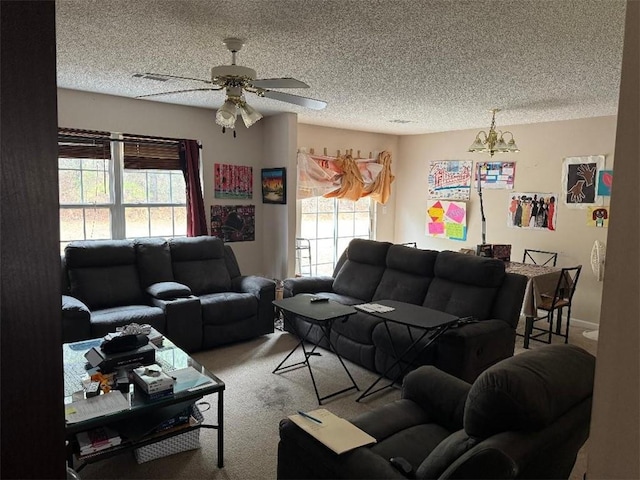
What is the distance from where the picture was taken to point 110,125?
4.68 metres

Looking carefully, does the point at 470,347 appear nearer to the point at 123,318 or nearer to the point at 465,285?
the point at 465,285

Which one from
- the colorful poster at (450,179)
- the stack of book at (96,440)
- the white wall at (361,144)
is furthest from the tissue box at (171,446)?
the colorful poster at (450,179)

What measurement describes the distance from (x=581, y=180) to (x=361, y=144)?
308cm

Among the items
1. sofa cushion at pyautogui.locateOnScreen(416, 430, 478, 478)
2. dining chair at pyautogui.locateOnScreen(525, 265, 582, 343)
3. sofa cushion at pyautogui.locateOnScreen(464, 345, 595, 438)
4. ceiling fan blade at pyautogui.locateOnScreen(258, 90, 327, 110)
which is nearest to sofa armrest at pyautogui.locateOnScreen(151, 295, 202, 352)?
ceiling fan blade at pyautogui.locateOnScreen(258, 90, 327, 110)

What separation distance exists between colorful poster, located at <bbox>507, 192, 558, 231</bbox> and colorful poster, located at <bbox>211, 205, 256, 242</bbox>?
3.47m

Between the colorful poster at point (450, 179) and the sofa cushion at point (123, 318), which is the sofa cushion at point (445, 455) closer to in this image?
the sofa cushion at point (123, 318)

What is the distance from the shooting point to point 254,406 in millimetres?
3230

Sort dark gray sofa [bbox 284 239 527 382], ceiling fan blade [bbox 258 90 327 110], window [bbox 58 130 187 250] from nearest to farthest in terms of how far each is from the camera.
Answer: ceiling fan blade [bbox 258 90 327 110] < dark gray sofa [bbox 284 239 527 382] < window [bbox 58 130 187 250]

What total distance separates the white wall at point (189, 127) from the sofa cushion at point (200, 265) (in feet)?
2.18

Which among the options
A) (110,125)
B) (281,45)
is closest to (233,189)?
(110,125)

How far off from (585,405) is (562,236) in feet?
15.0

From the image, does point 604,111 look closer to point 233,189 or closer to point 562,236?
point 562,236

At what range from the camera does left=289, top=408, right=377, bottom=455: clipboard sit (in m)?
1.76

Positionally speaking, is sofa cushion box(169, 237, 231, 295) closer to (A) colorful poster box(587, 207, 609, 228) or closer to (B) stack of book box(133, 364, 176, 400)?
(B) stack of book box(133, 364, 176, 400)
